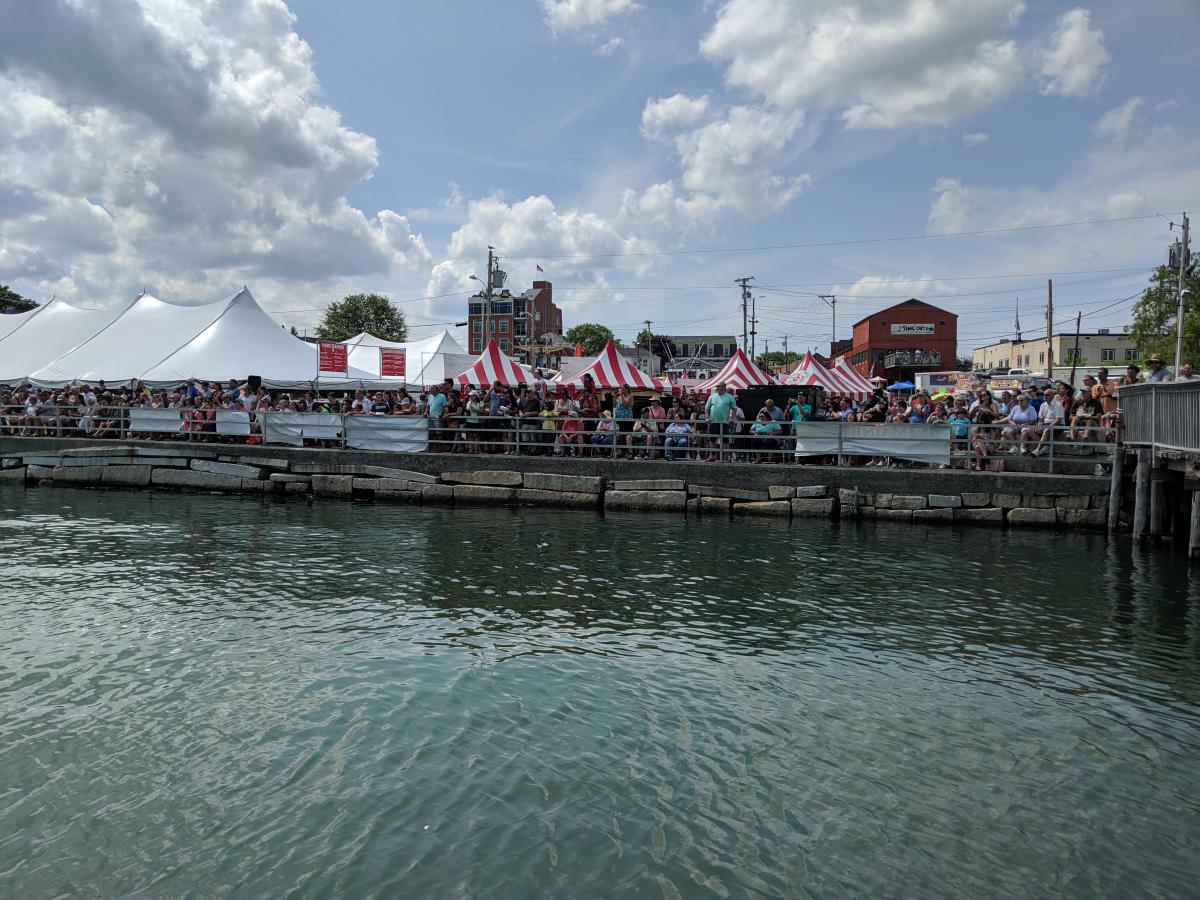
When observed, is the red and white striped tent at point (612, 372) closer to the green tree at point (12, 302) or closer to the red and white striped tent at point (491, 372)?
the red and white striped tent at point (491, 372)

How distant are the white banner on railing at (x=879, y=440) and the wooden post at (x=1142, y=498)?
10.3 feet

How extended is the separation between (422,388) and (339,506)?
10856 mm

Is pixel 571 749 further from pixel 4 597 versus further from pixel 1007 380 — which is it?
pixel 1007 380

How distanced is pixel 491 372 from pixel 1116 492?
15278 mm

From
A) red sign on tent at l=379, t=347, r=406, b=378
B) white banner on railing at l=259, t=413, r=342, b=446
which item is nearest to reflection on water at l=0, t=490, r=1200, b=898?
white banner on railing at l=259, t=413, r=342, b=446

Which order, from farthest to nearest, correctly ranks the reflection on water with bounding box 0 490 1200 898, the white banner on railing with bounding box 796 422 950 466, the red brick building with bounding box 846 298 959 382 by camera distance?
1. the red brick building with bounding box 846 298 959 382
2. the white banner on railing with bounding box 796 422 950 466
3. the reflection on water with bounding box 0 490 1200 898

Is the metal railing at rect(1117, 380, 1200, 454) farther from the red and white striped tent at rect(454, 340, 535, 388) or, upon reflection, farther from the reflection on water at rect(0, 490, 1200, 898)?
the red and white striped tent at rect(454, 340, 535, 388)

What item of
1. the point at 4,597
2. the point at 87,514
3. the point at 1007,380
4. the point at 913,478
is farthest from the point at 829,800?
the point at 1007,380

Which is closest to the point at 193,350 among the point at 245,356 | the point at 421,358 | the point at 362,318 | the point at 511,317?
the point at 245,356

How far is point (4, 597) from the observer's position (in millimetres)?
9539

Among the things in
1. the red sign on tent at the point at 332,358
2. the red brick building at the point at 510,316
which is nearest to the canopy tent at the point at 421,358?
the red sign on tent at the point at 332,358

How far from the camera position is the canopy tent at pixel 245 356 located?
24828mm

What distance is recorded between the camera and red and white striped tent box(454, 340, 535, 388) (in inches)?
904

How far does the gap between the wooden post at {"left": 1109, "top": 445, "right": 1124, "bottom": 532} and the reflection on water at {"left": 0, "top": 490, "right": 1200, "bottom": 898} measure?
353 centimetres
